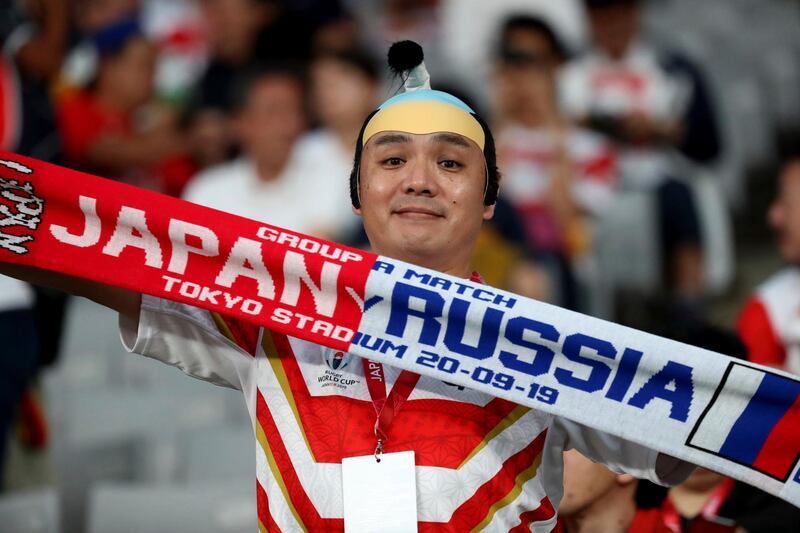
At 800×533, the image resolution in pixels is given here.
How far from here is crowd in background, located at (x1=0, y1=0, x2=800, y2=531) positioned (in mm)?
5742

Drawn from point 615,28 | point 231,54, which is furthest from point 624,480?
point 231,54

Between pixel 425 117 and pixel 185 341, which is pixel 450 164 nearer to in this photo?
pixel 425 117

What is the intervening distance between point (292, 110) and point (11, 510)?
2.86m

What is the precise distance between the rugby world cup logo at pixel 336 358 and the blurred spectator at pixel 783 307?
262cm

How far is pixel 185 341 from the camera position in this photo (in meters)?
2.27

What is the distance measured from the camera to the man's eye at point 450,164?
2355mm

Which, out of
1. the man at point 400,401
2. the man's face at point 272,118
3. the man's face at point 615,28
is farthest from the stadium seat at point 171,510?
the man's face at point 615,28

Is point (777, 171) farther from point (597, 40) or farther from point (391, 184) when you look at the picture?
point (391, 184)

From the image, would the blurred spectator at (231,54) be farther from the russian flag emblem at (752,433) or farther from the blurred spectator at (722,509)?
the russian flag emblem at (752,433)

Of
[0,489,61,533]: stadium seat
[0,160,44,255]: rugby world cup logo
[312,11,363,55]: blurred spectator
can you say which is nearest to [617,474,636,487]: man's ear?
[0,160,44,255]: rugby world cup logo

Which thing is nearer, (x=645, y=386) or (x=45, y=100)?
(x=645, y=386)

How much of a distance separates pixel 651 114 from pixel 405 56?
13.4ft

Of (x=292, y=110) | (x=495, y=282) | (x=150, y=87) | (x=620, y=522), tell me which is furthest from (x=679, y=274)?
(x=620, y=522)

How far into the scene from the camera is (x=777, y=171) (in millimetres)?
7277
